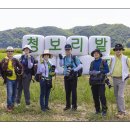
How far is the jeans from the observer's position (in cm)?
692

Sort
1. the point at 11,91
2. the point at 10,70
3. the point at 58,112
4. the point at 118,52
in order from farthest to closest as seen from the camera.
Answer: the point at 58,112 < the point at 11,91 < the point at 10,70 < the point at 118,52

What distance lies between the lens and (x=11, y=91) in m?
6.95

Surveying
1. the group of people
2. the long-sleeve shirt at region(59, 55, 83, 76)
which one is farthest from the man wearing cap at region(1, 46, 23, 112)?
the long-sleeve shirt at region(59, 55, 83, 76)

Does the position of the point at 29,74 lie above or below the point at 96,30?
below

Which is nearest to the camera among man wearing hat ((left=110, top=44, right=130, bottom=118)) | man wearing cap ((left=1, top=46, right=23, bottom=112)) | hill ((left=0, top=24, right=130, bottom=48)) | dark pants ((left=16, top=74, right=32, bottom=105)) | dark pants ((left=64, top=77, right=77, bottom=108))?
man wearing hat ((left=110, top=44, right=130, bottom=118))

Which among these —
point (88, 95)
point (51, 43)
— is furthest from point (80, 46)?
point (88, 95)

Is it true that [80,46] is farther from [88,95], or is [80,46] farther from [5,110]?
[5,110]

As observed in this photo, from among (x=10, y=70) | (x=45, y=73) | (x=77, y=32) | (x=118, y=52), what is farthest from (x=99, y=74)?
(x=77, y=32)

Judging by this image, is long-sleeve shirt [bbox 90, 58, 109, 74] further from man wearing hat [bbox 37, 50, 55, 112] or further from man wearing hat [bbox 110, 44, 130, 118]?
man wearing hat [bbox 37, 50, 55, 112]

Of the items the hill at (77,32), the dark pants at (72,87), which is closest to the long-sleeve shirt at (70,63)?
the dark pants at (72,87)

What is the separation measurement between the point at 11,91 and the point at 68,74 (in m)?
1.18

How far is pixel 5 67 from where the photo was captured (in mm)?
6809

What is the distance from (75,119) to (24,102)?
1.50 metres

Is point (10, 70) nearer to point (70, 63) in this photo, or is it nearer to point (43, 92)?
point (43, 92)
